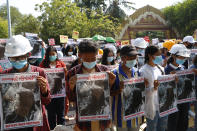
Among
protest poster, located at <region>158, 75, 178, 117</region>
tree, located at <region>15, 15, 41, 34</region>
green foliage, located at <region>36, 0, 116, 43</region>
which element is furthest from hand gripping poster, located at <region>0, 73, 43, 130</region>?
tree, located at <region>15, 15, 41, 34</region>

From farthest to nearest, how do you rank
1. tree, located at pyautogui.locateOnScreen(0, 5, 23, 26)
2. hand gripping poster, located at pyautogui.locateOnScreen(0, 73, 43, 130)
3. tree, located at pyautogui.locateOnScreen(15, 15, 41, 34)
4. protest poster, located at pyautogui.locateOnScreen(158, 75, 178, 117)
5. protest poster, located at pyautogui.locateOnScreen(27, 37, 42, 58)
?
tree, located at pyautogui.locateOnScreen(0, 5, 23, 26), tree, located at pyautogui.locateOnScreen(15, 15, 41, 34), protest poster, located at pyautogui.locateOnScreen(27, 37, 42, 58), protest poster, located at pyautogui.locateOnScreen(158, 75, 178, 117), hand gripping poster, located at pyautogui.locateOnScreen(0, 73, 43, 130)

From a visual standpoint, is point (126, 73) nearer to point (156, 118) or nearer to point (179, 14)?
point (156, 118)

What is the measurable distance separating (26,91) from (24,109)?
20 cm

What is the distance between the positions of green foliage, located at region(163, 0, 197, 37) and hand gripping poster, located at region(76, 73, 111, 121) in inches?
1217

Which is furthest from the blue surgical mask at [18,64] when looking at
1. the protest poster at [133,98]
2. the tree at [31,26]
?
the tree at [31,26]

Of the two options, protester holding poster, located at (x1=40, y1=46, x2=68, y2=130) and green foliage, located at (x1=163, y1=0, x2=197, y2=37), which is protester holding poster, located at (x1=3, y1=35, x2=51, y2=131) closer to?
protester holding poster, located at (x1=40, y1=46, x2=68, y2=130)

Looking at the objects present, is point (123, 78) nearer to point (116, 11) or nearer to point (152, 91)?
point (152, 91)

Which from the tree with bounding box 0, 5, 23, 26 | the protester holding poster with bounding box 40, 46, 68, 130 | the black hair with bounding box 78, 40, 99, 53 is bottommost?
the protester holding poster with bounding box 40, 46, 68, 130

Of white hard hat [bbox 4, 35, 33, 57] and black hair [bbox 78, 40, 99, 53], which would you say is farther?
black hair [bbox 78, 40, 99, 53]

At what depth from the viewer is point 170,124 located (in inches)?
144

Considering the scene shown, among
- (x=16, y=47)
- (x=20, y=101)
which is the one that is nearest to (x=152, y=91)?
(x=20, y=101)

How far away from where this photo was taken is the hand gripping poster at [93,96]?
244 cm

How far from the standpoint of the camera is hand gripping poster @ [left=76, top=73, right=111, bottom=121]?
2436 mm

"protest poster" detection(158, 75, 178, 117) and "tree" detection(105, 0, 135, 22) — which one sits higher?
"tree" detection(105, 0, 135, 22)
